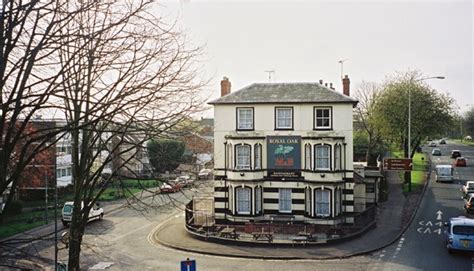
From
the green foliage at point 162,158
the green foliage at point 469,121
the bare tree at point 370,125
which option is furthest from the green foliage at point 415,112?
the green foliage at point 469,121

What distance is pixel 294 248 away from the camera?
87.6 ft

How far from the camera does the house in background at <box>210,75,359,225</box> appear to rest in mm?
31297

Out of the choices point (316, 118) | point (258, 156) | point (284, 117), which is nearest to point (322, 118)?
point (316, 118)

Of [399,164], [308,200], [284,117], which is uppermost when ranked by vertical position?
[284,117]

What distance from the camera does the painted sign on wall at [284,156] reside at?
32.0 meters

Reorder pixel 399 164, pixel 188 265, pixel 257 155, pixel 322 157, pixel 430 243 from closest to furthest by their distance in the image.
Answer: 1. pixel 188 265
2. pixel 430 243
3. pixel 322 157
4. pixel 257 155
5. pixel 399 164

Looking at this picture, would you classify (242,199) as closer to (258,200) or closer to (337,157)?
(258,200)

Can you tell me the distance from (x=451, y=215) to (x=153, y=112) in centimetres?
3047

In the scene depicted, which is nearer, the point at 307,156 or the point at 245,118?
the point at 307,156

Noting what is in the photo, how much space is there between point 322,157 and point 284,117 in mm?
3793

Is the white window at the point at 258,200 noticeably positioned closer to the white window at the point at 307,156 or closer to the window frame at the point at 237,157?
the window frame at the point at 237,157

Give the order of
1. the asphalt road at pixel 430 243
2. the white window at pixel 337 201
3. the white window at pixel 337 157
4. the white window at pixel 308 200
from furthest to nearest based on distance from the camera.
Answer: the white window at pixel 308 200 < the white window at pixel 337 157 < the white window at pixel 337 201 < the asphalt road at pixel 430 243

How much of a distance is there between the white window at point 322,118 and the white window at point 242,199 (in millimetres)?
6524

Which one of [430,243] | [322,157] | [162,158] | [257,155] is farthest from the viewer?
[257,155]
